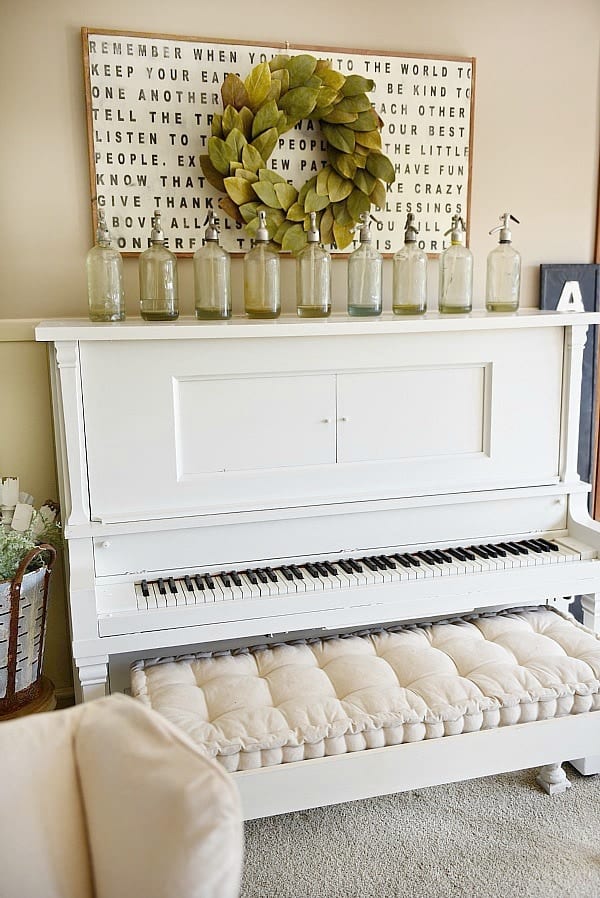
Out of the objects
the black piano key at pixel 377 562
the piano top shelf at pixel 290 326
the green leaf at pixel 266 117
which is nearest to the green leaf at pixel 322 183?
the green leaf at pixel 266 117

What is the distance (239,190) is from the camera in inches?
106

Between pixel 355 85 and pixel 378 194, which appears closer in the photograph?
pixel 355 85

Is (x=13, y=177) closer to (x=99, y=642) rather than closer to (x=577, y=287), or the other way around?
(x=99, y=642)

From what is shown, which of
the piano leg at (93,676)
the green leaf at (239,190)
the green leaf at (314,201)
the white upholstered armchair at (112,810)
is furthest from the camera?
the green leaf at (314,201)

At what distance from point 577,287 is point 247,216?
1.29 m

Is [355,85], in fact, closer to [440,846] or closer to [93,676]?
[93,676]

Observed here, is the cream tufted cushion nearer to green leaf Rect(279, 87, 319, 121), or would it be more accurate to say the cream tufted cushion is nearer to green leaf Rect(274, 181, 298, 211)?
green leaf Rect(274, 181, 298, 211)

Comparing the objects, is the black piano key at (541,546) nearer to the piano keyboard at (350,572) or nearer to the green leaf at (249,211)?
the piano keyboard at (350,572)

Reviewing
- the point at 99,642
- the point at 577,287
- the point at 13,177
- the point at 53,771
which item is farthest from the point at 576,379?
the point at 53,771

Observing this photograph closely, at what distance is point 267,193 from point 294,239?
0.55 feet

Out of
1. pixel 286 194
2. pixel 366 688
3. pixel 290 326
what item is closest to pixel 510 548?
pixel 366 688

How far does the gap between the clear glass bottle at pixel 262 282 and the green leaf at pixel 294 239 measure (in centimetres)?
21

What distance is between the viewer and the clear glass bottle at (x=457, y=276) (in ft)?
8.89

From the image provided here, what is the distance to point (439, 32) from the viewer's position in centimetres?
293
